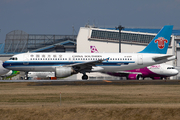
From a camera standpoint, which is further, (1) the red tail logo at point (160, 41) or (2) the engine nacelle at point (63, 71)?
(1) the red tail logo at point (160, 41)

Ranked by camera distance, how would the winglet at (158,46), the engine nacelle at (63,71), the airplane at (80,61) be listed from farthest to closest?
the winglet at (158,46) → the airplane at (80,61) → the engine nacelle at (63,71)

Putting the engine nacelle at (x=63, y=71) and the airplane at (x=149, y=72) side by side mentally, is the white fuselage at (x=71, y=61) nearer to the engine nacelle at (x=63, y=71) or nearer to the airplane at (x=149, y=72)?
the engine nacelle at (x=63, y=71)

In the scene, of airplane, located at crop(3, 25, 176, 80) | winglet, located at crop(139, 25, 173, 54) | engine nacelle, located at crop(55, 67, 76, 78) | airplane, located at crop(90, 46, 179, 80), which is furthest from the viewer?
airplane, located at crop(90, 46, 179, 80)

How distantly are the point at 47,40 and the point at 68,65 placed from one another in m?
66.6

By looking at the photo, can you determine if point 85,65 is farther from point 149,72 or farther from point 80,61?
point 149,72

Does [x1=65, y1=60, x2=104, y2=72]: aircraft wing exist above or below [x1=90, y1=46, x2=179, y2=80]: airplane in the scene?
above

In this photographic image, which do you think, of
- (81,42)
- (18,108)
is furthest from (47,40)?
(18,108)

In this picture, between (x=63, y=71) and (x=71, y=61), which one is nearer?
(x=63, y=71)

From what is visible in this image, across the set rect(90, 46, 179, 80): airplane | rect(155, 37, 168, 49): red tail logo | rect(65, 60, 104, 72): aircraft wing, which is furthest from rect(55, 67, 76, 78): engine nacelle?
rect(155, 37, 168, 49): red tail logo

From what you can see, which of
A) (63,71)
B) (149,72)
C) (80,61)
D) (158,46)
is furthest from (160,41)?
(63,71)

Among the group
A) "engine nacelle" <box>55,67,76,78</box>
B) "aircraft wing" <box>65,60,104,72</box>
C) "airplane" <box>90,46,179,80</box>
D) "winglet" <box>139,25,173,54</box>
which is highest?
"winglet" <box>139,25,173,54</box>

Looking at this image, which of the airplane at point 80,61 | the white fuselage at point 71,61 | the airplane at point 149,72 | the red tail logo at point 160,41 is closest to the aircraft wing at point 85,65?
the airplane at point 80,61

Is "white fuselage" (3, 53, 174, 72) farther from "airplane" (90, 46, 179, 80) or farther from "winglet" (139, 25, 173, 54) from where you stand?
"airplane" (90, 46, 179, 80)

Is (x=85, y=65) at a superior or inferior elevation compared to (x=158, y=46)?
inferior
